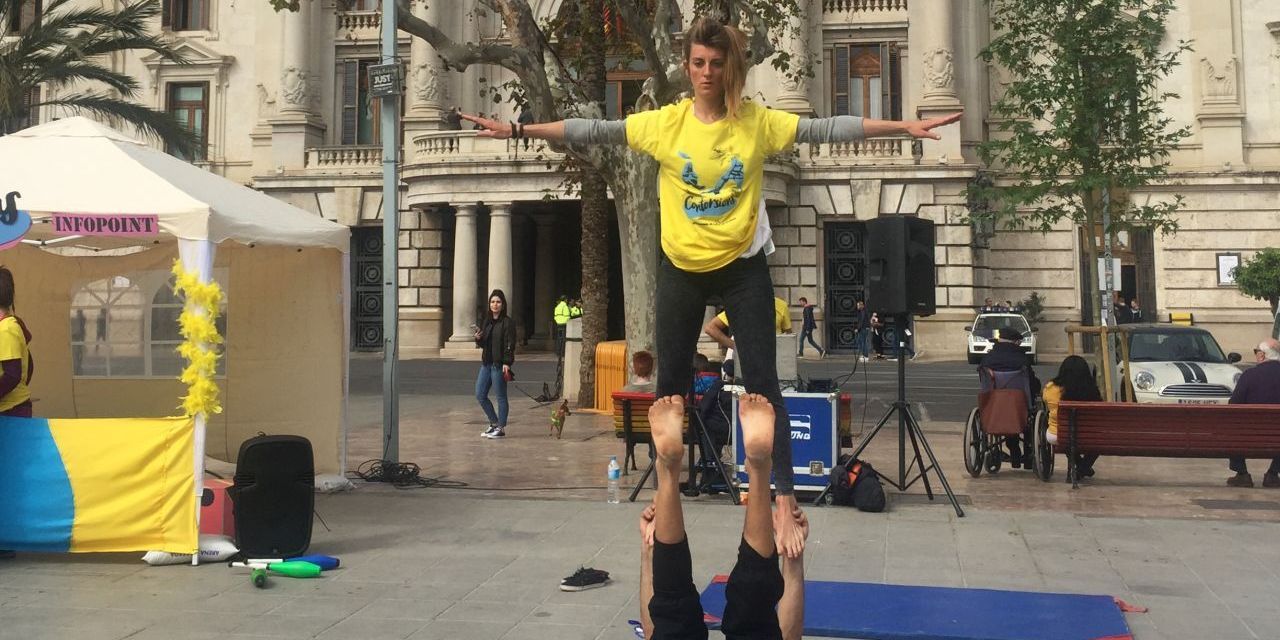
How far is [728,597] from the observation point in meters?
4.07

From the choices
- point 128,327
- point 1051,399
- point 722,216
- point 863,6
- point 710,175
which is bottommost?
point 1051,399

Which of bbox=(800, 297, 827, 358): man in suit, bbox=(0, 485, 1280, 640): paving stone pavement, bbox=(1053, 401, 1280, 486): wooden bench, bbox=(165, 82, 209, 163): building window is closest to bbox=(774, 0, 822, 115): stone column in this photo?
bbox=(800, 297, 827, 358): man in suit

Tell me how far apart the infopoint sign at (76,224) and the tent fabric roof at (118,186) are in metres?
0.04

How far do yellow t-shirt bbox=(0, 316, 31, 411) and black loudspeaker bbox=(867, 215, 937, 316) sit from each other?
6238mm

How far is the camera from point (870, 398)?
790 inches

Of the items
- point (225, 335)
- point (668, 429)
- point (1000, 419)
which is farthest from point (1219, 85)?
point (668, 429)

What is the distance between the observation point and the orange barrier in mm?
17203

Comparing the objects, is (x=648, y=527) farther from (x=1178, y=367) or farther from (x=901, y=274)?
(x=1178, y=367)

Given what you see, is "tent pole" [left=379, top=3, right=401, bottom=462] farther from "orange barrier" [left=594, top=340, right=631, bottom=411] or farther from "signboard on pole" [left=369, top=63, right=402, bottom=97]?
"orange barrier" [left=594, top=340, right=631, bottom=411]


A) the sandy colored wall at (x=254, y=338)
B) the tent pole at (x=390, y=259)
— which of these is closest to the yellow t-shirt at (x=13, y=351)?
the sandy colored wall at (x=254, y=338)

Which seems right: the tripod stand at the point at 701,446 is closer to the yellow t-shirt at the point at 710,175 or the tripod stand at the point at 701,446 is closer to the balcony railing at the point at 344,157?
the yellow t-shirt at the point at 710,175

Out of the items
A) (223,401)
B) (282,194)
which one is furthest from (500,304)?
(282,194)

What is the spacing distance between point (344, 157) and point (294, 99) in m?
2.42

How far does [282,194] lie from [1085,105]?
78.5ft
